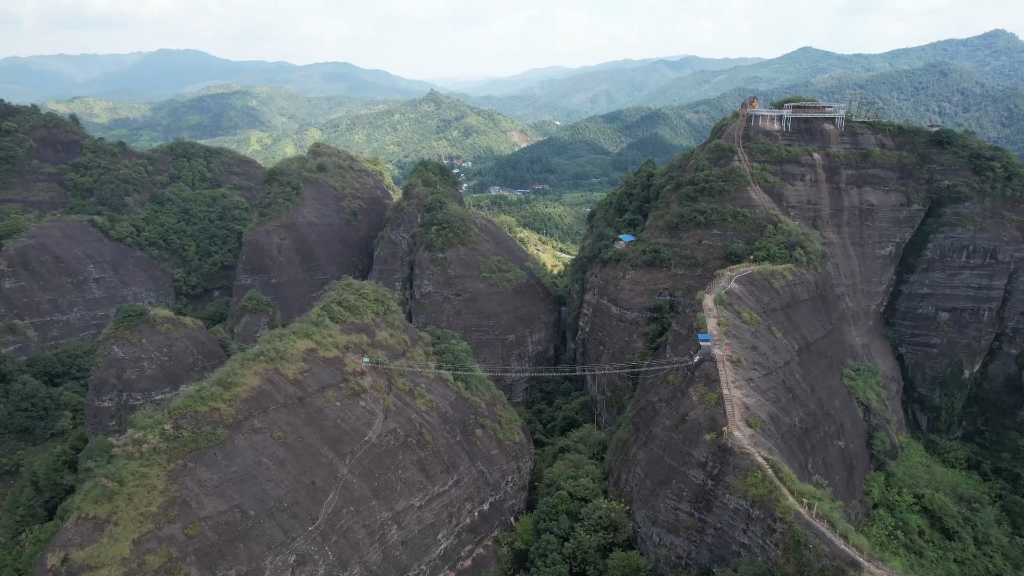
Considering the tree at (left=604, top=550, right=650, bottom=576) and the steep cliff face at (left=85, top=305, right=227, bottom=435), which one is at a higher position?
the steep cliff face at (left=85, top=305, right=227, bottom=435)

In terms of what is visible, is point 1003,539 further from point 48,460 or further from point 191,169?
point 191,169

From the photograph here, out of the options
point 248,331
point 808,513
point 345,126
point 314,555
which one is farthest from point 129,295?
point 345,126

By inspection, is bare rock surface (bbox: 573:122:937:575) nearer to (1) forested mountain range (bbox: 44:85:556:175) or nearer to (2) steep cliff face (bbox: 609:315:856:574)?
(2) steep cliff face (bbox: 609:315:856:574)

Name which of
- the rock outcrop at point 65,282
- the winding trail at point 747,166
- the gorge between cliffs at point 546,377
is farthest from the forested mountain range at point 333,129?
the winding trail at point 747,166

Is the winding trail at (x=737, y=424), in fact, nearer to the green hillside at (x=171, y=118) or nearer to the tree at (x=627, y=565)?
the tree at (x=627, y=565)

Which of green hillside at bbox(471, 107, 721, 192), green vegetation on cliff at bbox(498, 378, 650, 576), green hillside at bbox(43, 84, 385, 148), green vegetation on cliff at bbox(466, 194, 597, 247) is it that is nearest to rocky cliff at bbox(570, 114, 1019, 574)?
green vegetation on cliff at bbox(498, 378, 650, 576)

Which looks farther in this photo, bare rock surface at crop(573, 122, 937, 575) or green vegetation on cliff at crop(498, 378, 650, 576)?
green vegetation on cliff at crop(498, 378, 650, 576)

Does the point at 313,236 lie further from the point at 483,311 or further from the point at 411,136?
→ the point at 411,136
